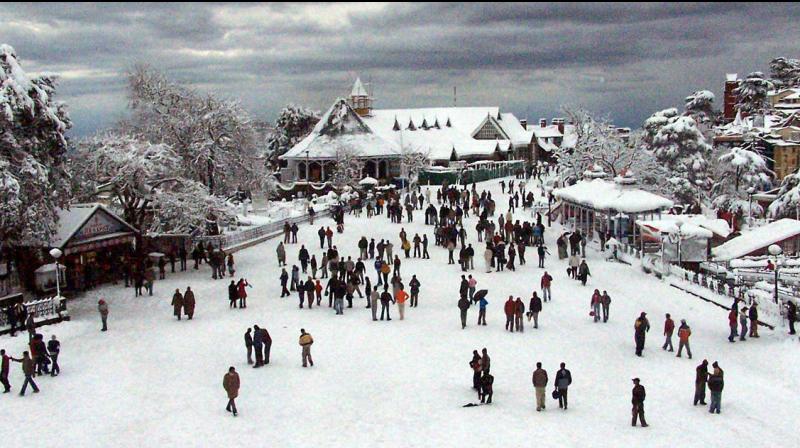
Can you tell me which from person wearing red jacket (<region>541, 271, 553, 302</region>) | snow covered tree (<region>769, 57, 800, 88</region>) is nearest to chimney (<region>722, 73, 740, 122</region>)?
snow covered tree (<region>769, 57, 800, 88</region>)

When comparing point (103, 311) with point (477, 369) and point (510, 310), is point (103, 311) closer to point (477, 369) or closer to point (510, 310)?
point (510, 310)

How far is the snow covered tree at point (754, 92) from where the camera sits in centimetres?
7944

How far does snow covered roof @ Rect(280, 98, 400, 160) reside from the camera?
205ft

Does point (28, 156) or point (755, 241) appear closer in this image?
point (28, 156)


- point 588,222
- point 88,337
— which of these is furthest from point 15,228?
point 588,222

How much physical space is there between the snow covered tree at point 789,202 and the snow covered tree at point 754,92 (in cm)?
3740

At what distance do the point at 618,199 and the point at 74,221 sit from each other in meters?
19.7

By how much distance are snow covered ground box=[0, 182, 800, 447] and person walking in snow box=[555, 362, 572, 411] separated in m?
0.21

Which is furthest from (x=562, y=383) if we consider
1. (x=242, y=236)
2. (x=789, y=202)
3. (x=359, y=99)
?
(x=359, y=99)

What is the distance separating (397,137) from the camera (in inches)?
2943

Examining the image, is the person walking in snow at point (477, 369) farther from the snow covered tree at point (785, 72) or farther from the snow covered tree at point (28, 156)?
the snow covered tree at point (785, 72)

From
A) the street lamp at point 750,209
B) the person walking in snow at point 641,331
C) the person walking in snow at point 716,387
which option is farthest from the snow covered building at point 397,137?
the person walking in snow at point 716,387

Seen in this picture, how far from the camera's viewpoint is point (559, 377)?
15805 millimetres

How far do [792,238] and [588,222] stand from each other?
25.7 ft
